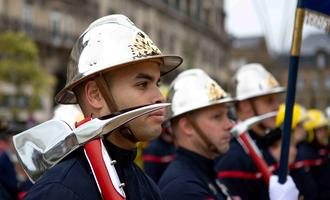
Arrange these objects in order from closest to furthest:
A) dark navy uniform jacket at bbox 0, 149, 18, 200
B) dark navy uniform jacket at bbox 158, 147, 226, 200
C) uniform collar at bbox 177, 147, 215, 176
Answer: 1. dark navy uniform jacket at bbox 158, 147, 226, 200
2. uniform collar at bbox 177, 147, 215, 176
3. dark navy uniform jacket at bbox 0, 149, 18, 200

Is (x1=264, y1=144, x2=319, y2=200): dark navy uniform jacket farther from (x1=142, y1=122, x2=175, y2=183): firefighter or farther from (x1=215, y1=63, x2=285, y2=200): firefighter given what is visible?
A: (x1=142, y1=122, x2=175, y2=183): firefighter

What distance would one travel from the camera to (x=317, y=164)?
780 centimetres

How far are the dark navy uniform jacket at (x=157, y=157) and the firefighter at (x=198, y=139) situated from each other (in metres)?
3.01

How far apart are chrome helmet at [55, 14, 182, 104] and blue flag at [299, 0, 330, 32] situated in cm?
147

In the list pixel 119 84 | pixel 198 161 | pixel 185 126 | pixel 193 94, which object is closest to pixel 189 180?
pixel 198 161

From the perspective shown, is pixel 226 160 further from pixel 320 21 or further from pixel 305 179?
pixel 305 179

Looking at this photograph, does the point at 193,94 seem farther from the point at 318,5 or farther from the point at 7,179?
the point at 7,179

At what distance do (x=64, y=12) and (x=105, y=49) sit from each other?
34637 millimetres

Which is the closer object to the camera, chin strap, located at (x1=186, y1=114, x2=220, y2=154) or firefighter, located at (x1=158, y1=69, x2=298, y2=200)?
firefighter, located at (x1=158, y1=69, x2=298, y2=200)

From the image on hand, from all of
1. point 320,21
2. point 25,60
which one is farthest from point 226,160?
point 25,60

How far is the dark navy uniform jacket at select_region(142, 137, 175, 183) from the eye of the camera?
7.43m

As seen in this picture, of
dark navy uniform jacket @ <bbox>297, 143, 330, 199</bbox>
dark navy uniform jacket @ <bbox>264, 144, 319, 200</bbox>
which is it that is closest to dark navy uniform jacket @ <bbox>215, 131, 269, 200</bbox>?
dark navy uniform jacket @ <bbox>264, 144, 319, 200</bbox>

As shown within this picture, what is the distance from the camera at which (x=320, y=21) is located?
3857 mm

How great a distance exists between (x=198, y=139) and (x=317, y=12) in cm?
119
